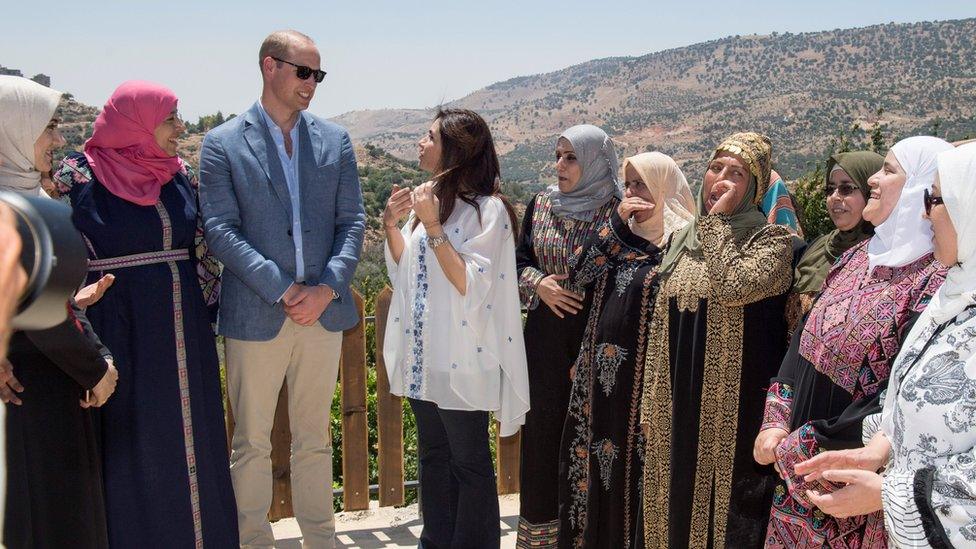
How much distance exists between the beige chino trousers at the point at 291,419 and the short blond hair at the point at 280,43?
117 centimetres

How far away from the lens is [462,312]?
3.78m

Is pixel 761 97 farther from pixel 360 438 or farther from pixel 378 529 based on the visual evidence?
pixel 378 529

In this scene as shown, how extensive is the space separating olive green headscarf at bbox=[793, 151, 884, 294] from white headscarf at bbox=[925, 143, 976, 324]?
1093 millimetres

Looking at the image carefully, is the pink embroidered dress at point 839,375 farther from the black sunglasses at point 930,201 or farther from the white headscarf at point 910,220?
the black sunglasses at point 930,201

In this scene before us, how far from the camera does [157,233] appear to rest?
3.59 metres

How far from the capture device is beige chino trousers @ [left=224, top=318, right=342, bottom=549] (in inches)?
155

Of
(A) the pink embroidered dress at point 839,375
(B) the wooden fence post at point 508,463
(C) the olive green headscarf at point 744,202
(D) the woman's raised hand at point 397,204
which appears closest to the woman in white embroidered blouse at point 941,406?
Answer: (A) the pink embroidered dress at point 839,375

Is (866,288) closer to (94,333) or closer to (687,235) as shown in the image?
(687,235)

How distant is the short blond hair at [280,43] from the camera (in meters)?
3.95

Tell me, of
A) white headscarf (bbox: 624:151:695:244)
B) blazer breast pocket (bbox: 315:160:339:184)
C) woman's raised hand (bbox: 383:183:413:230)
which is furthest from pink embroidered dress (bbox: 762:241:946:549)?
blazer breast pocket (bbox: 315:160:339:184)

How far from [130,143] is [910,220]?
2.83 metres

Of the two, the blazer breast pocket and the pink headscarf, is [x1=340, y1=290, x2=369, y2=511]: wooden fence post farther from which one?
the pink headscarf

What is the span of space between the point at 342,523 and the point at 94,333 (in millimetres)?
1976

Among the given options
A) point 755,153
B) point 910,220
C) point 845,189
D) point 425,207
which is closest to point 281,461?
point 425,207
